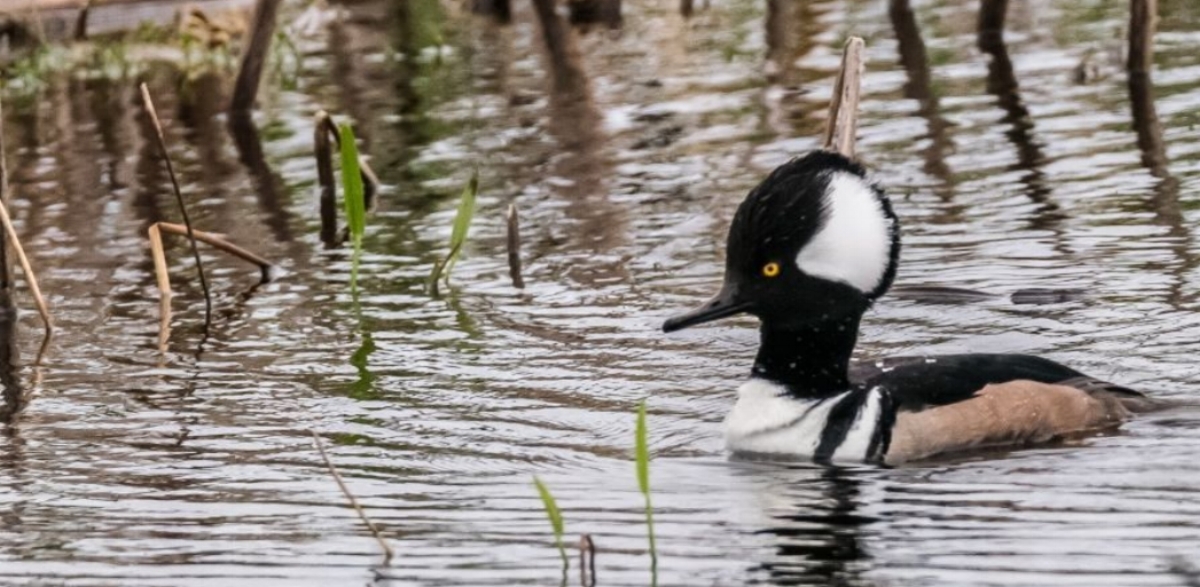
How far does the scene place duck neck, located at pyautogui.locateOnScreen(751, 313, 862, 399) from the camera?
8.65 m

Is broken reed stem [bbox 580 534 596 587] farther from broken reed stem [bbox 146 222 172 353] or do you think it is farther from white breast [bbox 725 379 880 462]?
broken reed stem [bbox 146 222 172 353]

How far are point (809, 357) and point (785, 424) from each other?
0.81ft

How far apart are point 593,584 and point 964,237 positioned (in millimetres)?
5913

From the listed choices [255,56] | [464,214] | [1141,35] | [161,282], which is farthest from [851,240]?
[255,56]

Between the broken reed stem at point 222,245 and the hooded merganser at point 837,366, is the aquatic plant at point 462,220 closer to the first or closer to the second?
the broken reed stem at point 222,245

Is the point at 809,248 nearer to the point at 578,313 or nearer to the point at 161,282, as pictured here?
the point at 578,313

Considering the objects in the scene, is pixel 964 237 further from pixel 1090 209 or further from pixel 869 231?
pixel 869 231

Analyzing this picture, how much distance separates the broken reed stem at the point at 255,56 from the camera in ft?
49.7

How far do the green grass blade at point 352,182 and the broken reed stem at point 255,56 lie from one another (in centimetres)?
426

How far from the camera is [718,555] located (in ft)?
23.6

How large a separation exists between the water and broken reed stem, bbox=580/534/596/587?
0.33 feet

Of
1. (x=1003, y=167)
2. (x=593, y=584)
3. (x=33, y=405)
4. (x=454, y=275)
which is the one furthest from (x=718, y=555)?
(x=1003, y=167)

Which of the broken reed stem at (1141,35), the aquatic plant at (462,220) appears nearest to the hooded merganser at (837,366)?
the aquatic plant at (462,220)

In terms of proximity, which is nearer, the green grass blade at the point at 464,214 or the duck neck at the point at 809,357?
the duck neck at the point at 809,357
